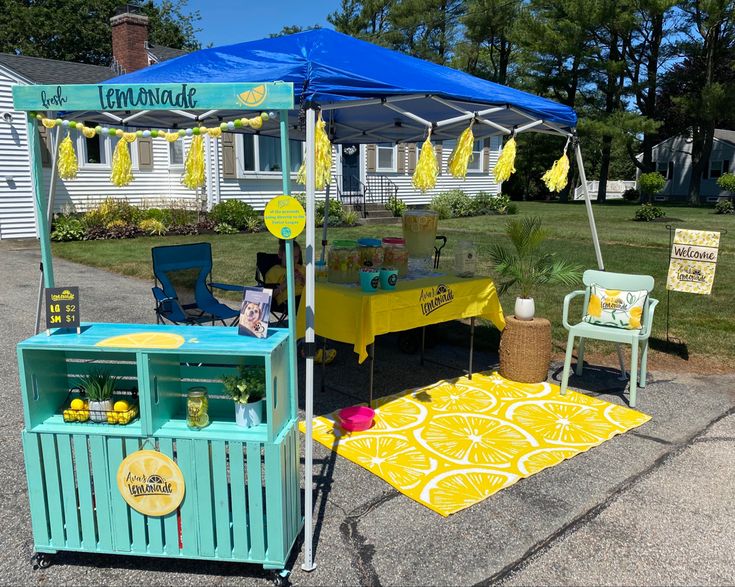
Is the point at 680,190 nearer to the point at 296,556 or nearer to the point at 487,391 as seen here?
the point at 487,391

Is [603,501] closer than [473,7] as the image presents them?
Yes

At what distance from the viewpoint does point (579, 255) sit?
11.8 meters

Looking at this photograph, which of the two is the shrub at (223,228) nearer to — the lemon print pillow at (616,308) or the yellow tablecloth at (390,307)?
the yellow tablecloth at (390,307)

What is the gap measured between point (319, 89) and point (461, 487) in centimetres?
240

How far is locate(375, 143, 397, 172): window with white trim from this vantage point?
1950 cm

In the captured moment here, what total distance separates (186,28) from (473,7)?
68.2ft

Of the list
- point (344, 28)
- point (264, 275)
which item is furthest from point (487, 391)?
point (344, 28)

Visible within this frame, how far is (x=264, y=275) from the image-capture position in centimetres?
597

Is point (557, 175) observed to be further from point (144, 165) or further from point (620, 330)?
point (144, 165)

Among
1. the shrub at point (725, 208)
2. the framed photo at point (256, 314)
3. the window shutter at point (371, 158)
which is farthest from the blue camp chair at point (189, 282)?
the shrub at point (725, 208)

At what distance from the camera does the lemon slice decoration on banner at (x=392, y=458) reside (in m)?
3.52

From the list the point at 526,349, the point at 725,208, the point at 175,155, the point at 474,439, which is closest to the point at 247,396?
the point at 474,439

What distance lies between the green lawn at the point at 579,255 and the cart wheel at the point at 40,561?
4.96 m

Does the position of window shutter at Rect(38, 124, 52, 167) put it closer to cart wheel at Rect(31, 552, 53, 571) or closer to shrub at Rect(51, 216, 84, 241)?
shrub at Rect(51, 216, 84, 241)
